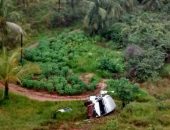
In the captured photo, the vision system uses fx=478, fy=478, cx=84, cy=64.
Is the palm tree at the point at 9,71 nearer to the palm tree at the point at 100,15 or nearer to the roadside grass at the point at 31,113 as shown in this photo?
the roadside grass at the point at 31,113

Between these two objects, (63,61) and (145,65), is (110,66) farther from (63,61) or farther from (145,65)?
(63,61)

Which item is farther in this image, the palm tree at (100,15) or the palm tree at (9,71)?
the palm tree at (100,15)

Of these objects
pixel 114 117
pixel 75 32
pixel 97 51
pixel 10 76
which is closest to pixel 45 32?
pixel 75 32

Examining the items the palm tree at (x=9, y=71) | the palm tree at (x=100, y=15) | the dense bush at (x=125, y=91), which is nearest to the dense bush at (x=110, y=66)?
the dense bush at (x=125, y=91)

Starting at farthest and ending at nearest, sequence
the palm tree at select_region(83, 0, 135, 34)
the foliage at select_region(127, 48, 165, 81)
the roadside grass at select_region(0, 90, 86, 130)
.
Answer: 1. the palm tree at select_region(83, 0, 135, 34)
2. the foliage at select_region(127, 48, 165, 81)
3. the roadside grass at select_region(0, 90, 86, 130)

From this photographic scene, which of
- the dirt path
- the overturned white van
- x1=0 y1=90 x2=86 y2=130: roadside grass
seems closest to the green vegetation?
x1=0 y1=90 x2=86 y2=130: roadside grass

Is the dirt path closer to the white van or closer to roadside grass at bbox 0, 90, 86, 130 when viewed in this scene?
roadside grass at bbox 0, 90, 86, 130

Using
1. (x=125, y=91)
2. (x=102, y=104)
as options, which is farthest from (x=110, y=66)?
(x=102, y=104)

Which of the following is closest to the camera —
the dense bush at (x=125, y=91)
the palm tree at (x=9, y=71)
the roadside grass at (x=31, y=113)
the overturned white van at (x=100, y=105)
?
the roadside grass at (x=31, y=113)
